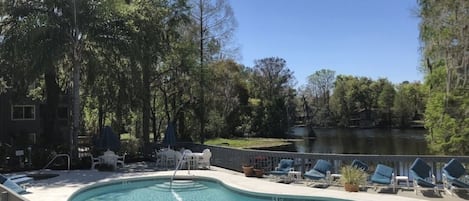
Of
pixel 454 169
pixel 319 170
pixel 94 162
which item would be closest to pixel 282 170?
pixel 319 170

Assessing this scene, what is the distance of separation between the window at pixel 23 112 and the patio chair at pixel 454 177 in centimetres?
2822

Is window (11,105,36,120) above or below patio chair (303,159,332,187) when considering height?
above

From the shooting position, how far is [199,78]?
2678 cm

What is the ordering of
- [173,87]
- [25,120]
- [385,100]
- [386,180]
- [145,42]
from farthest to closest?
[385,100] < [25,120] < [173,87] < [145,42] < [386,180]

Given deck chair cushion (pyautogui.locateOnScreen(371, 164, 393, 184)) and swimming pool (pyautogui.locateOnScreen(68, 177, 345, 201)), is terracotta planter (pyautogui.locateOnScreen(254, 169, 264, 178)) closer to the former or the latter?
swimming pool (pyautogui.locateOnScreen(68, 177, 345, 201))

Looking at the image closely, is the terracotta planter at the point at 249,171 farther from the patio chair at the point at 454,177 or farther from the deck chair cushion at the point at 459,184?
the deck chair cushion at the point at 459,184

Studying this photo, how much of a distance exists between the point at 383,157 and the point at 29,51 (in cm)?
1290

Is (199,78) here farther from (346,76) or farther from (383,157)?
(346,76)

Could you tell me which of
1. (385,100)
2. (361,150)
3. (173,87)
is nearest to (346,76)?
(385,100)

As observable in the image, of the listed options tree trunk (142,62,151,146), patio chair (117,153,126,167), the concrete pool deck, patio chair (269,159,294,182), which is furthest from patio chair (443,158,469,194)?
tree trunk (142,62,151,146)

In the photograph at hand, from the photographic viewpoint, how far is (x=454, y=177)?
420 inches

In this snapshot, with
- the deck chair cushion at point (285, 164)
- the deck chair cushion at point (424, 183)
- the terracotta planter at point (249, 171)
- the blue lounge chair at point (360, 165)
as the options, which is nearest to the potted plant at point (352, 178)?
the blue lounge chair at point (360, 165)

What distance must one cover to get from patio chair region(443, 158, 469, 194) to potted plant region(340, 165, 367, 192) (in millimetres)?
1861

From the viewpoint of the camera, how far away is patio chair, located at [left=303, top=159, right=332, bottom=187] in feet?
40.0
